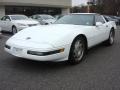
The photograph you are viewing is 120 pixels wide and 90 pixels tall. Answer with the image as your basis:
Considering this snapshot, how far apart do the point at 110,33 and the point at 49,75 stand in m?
4.19

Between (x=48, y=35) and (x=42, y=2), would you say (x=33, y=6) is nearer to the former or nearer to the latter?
(x=42, y=2)

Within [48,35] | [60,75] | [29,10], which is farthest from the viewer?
[29,10]

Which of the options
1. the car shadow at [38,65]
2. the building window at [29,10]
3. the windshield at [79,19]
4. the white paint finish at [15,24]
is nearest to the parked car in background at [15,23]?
the white paint finish at [15,24]

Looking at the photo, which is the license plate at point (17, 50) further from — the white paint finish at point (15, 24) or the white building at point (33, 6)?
the white building at point (33, 6)

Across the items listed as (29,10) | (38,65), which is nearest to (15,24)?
(38,65)

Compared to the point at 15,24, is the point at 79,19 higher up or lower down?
higher up

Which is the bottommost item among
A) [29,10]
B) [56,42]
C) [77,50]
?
[77,50]

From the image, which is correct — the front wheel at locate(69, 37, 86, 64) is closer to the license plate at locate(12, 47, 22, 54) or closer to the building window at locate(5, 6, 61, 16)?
the license plate at locate(12, 47, 22, 54)

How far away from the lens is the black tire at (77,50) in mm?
5328

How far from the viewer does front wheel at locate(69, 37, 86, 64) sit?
533 centimetres

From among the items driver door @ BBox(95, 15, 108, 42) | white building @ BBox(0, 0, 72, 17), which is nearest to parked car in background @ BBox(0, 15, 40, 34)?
driver door @ BBox(95, 15, 108, 42)

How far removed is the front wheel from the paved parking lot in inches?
6.0

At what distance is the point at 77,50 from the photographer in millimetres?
5539

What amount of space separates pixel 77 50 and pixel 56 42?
0.86 metres
